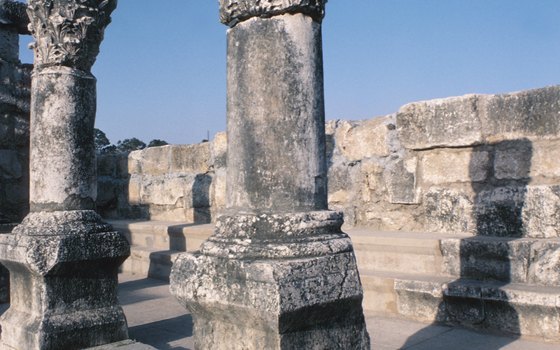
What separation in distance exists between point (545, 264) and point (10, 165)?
559 centimetres

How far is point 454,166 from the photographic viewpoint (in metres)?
4.92

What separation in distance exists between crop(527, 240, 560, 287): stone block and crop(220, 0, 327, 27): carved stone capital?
234 cm

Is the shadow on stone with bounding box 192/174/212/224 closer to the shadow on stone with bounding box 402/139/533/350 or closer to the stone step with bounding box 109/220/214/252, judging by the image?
the stone step with bounding box 109/220/214/252

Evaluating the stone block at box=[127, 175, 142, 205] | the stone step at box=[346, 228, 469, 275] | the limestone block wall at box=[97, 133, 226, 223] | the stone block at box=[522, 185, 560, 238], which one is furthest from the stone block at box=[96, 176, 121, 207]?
the stone block at box=[522, 185, 560, 238]

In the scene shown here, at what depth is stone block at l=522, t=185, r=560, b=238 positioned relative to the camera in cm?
427

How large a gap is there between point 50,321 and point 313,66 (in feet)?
8.36

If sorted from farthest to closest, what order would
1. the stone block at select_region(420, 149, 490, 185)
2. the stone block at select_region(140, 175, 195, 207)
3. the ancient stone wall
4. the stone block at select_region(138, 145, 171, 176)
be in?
1. the stone block at select_region(138, 145, 171, 176)
2. the stone block at select_region(140, 175, 195, 207)
3. the ancient stone wall
4. the stone block at select_region(420, 149, 490, 185)

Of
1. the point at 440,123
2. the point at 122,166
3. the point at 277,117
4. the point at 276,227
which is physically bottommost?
the point at 276,227

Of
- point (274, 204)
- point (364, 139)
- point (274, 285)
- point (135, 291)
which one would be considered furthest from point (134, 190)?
point (274, 285)

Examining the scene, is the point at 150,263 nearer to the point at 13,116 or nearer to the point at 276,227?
the point at 13,116

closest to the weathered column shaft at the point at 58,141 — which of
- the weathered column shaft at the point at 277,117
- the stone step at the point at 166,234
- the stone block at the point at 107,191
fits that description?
the weathered column shaft at the point at 277,117

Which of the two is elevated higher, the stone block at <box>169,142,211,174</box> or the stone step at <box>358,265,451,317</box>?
the stone block at <box>169,142,211,174</box>

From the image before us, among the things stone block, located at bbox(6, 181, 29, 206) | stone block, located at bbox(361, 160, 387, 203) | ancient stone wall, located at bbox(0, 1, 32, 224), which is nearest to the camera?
stone block, located at bbox(361, 160, 387, 203)

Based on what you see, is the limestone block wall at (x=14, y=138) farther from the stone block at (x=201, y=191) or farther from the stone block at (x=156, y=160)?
the stone block at (x=201, y=191)
